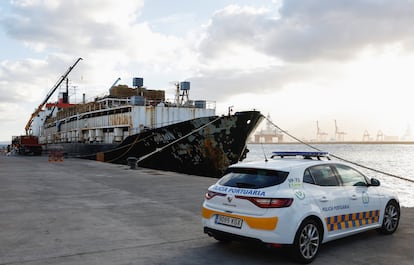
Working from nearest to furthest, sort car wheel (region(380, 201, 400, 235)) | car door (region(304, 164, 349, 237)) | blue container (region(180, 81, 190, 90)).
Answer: car door (region(304, 164, 349, 237)), car wheel (region(380, 201, 400, 235)), blue container (region(180, 81, 190, 90))

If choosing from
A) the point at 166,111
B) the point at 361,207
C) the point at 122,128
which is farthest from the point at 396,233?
the point at 122,128

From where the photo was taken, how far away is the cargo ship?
1862 cm

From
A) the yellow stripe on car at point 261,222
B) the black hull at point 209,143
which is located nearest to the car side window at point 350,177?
the yellow stripe on car at point 261,222

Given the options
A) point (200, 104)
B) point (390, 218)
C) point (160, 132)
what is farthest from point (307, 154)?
point (200, 104)

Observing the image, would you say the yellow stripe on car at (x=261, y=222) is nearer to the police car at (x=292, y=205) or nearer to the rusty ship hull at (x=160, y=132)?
the police car at (x=292, y=205)

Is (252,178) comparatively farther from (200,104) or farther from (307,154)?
(200,104)

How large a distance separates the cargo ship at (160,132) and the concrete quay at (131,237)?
7.49 metres

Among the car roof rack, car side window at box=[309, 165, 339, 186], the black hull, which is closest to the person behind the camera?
car side window at box=[309, 165, 339, 186]

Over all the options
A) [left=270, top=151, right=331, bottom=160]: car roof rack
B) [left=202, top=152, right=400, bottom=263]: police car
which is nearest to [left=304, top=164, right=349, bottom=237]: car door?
[left=202, top=152, right=400, bottom=263]: police car

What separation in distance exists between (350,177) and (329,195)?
0.89 meters

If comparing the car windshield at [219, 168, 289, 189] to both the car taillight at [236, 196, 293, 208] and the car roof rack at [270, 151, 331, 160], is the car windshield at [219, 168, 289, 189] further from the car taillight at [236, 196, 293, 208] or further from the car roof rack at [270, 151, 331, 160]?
the car roof rack at [270, 151, 331, 160]

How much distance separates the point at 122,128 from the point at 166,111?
4.01m

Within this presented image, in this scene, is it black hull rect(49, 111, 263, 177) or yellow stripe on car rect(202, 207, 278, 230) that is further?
black hull rect(49, 111, 263, 177)

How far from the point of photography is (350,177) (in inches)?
247
